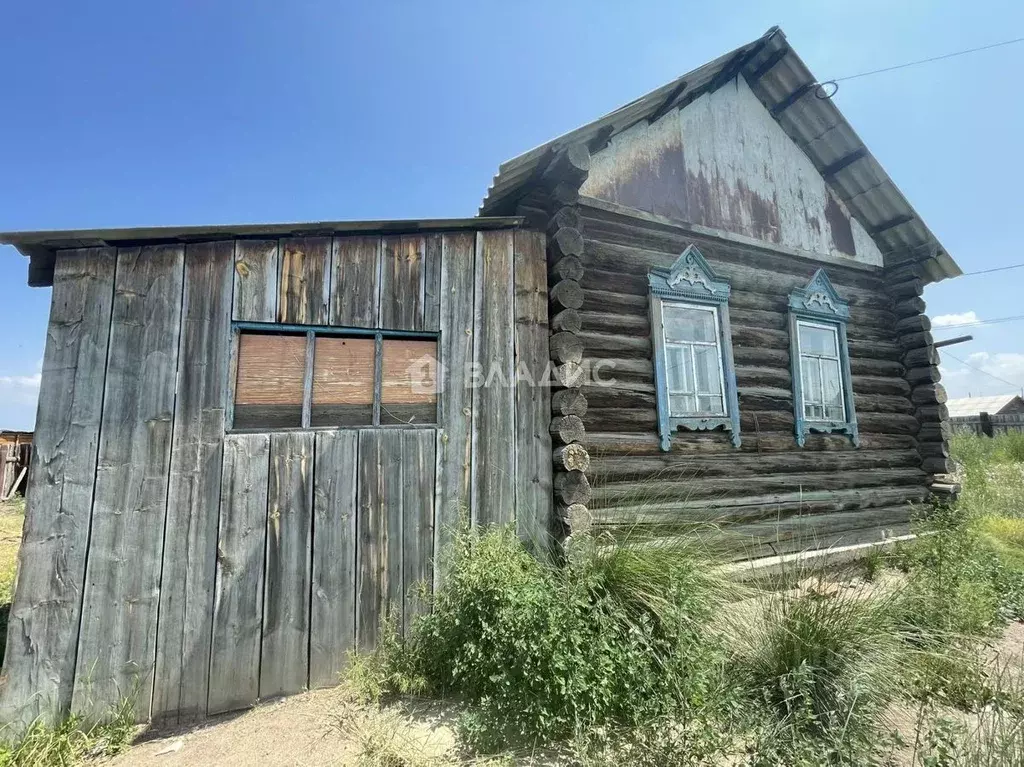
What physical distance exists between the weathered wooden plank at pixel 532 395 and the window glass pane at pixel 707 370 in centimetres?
212

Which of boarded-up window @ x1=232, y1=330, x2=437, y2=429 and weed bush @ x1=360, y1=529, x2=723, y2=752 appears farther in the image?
boarded-up window @ x1=232, y1=330, x2=437, y2=429

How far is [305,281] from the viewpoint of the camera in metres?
3.70

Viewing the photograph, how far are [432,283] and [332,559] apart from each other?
2412 millimetres

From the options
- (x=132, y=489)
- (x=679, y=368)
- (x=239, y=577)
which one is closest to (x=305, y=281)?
(x=132, y=489)

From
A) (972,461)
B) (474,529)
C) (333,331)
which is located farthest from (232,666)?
(972,461)

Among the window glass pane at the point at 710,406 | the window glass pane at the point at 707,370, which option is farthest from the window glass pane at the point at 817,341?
the window glass pane at the point at 710,406

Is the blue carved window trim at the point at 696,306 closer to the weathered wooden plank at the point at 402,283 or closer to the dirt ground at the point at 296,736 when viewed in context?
the weathered wooden plank at the point at 402,283

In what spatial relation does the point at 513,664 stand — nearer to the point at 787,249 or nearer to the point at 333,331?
the point at 333,331

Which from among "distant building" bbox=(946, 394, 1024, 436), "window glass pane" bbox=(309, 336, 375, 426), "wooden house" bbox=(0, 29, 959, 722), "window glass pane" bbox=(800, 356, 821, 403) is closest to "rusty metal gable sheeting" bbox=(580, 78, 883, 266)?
"wooden house" bbox=(0, 29, 959, 722)

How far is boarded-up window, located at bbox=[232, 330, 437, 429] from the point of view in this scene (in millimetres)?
3516

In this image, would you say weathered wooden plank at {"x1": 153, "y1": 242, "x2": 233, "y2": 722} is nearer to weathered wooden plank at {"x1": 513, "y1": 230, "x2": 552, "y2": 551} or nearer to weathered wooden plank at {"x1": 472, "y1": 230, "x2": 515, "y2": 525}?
weathered wooden plank at {"x1": 472, "y1": 230, "x2": 515, "y2": 525}

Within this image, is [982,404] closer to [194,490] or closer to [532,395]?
[532,395]

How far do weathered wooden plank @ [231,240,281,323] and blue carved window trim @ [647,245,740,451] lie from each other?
3.78 metres

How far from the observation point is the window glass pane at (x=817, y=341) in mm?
6387
